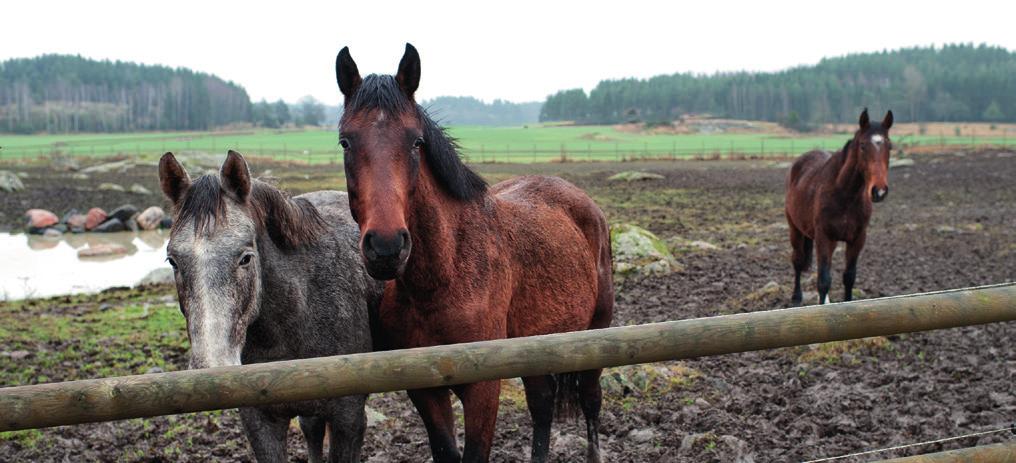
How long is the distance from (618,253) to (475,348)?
34.0ft

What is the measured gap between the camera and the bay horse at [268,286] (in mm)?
3145

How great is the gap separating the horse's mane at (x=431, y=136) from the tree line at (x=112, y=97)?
11711cm

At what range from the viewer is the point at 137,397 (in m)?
2.17

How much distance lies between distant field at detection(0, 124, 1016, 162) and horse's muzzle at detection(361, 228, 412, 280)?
3537 centimetres

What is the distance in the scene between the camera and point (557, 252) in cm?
460

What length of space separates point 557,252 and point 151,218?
1964 centimetres

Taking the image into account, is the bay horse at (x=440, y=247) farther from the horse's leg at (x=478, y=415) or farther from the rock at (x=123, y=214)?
the rock at (x=123, y=214)

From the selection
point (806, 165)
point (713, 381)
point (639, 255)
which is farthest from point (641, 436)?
point (806, 165)

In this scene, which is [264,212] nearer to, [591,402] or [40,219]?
[591,402]

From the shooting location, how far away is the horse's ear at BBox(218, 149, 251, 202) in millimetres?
3422

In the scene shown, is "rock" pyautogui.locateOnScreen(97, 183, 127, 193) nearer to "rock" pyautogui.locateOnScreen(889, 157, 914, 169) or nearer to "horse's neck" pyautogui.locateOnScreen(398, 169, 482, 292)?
"horse's neck" pyautogui.locateOnScreen(398, 169, 482, 292)

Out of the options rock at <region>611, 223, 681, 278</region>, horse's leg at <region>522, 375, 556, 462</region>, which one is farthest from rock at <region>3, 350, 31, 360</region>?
rock at <region>611, 223, 681, 278</region>

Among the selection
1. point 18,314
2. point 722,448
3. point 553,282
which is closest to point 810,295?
point 722,448

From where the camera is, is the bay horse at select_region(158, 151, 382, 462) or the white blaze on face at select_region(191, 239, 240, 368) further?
the bay horse at select_region(158, 151, 382, 462)
